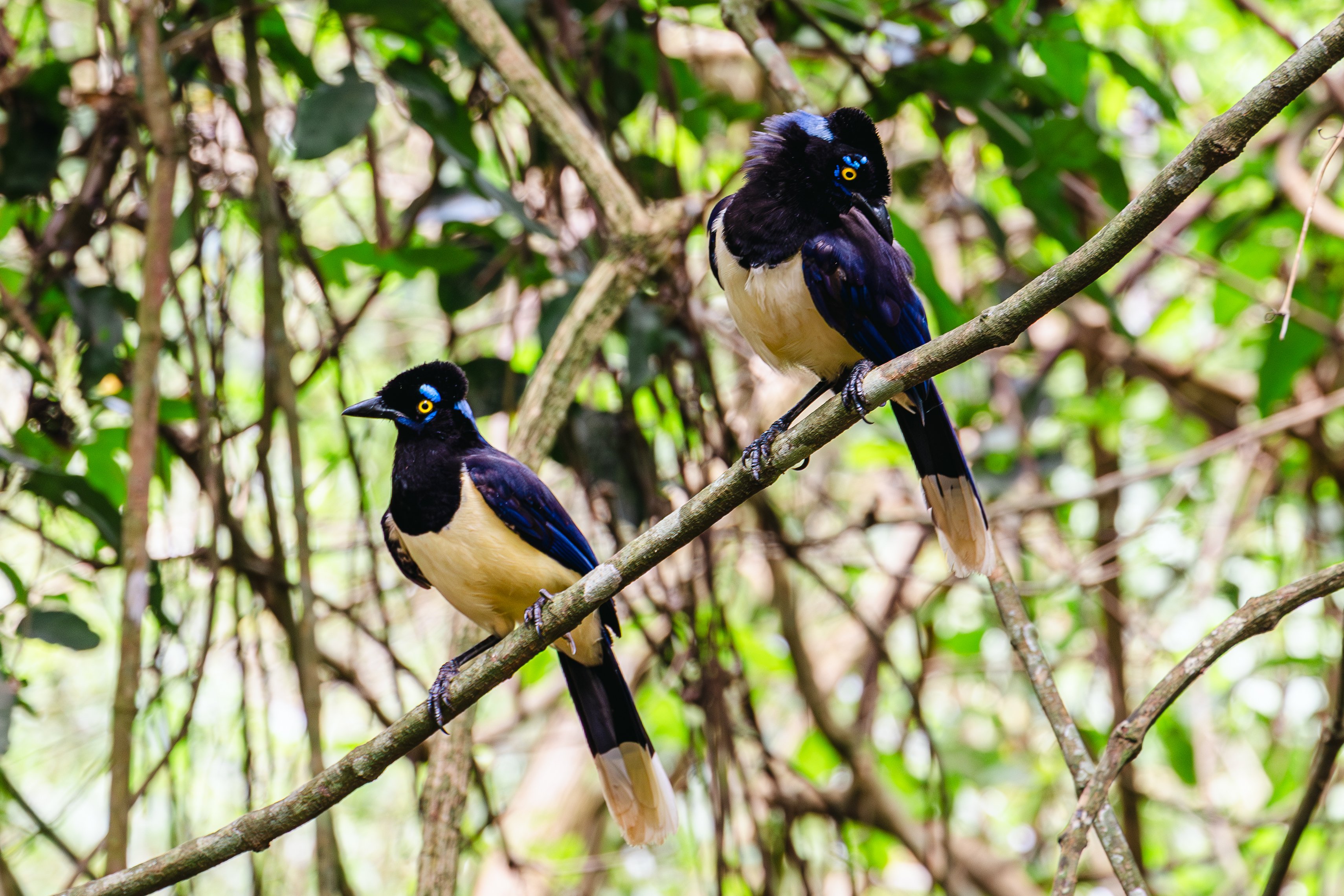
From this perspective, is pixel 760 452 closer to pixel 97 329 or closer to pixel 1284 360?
pixel 97 329

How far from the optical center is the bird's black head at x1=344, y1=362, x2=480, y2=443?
3012mm

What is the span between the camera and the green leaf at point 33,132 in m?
3.65

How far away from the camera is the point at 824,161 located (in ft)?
9.12

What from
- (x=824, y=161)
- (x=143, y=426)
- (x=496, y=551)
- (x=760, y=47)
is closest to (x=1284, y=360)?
(x=760, y=47)

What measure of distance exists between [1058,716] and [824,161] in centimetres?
137

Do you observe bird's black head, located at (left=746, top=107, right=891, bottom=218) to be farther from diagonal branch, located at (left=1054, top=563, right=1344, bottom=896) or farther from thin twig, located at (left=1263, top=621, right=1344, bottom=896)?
thin twig, located at (left=1263, top=621, right=1344, bottom=896)

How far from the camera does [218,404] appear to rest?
3.46 metres

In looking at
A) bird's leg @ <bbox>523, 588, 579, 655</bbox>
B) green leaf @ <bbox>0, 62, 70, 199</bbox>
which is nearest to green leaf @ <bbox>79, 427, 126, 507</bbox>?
green leaf @ <bbox>0, 62, 70, 199</bbox>

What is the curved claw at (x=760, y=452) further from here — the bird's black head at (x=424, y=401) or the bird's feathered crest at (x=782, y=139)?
the bird's black head at (x=424, y=401)

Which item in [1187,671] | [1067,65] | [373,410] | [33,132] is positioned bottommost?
[1187,671]

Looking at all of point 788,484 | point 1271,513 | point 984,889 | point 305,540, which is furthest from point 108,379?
point 1271,513

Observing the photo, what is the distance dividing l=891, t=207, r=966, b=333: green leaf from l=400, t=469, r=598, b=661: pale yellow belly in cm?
138

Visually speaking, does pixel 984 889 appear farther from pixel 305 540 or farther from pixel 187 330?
pixel 187 330

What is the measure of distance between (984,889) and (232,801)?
3258 mm
